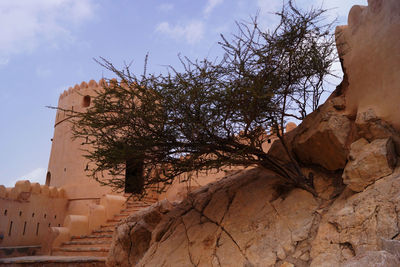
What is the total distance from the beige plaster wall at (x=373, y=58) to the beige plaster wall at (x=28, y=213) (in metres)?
11.5

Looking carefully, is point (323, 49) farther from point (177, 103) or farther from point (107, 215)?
point (107, 215)

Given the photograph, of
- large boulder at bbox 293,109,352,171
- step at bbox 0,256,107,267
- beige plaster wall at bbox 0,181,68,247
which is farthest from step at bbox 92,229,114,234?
large boulder at bbox 293,109,352,171

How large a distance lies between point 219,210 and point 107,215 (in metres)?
8.09

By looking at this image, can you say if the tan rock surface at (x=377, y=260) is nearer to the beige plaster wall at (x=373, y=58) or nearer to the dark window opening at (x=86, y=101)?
the beige plaster wall at (x=373, y=58)

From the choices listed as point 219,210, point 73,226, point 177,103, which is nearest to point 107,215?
point 73,226

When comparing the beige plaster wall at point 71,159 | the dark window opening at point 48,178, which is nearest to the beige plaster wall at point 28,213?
the beige plaster wall at point 71,159

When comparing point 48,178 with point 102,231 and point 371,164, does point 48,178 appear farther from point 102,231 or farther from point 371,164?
point 371,164

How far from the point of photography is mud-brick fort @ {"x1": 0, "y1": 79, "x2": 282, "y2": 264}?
1149 centimetres

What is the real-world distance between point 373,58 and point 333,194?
1922 mm

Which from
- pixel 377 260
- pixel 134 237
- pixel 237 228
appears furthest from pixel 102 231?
pixel 377 260

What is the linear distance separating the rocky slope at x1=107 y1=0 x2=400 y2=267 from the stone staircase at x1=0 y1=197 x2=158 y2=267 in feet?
13.3

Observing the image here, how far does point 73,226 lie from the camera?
12.0 meters

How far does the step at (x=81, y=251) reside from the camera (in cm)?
1022

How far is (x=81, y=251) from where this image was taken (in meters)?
10.7
